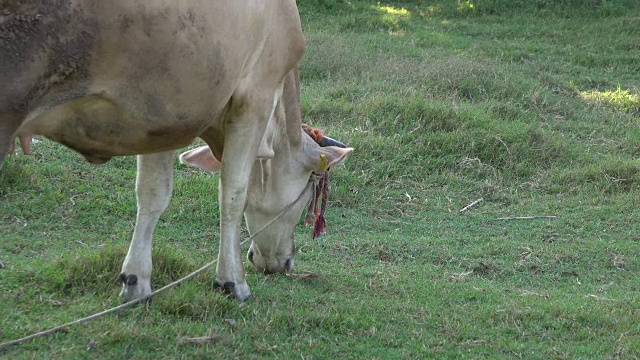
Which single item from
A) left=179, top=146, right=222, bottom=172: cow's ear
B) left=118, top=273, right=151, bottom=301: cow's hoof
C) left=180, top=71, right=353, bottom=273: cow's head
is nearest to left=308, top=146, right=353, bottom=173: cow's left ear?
left=180, top=71, right=353, bottom=273: cow's head

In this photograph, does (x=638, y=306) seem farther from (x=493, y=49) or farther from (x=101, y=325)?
(x=493, y=49)

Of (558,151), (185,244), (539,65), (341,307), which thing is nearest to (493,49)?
(539,65)

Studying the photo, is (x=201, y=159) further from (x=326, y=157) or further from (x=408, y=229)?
(x=408, y=229)

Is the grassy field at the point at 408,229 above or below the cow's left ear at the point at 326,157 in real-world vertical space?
below

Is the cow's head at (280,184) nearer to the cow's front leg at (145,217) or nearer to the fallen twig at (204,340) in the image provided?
the cow's front leg at (145,217)

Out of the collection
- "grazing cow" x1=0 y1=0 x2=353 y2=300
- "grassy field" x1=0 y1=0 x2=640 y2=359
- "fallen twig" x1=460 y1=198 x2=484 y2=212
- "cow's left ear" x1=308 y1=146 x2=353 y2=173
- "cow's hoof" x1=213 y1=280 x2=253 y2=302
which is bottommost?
"fallen twig" x1=460 y1=198 x2=484 y2=212

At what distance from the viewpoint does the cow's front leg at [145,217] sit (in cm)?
505

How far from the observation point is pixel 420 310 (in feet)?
17.7

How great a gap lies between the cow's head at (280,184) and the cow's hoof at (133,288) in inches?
40.8

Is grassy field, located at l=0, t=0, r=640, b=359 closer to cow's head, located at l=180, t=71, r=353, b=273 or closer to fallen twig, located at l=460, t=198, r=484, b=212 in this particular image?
fallen twig, located at l=460, t=198, r=484, b=212

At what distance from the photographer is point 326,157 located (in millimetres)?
6012

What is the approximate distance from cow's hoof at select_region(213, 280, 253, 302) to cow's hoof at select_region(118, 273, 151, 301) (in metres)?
0.37

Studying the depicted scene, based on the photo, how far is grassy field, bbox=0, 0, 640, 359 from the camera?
15.9ft

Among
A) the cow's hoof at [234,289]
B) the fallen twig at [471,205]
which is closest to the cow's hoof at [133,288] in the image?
the cow's hoof at [234,289]
